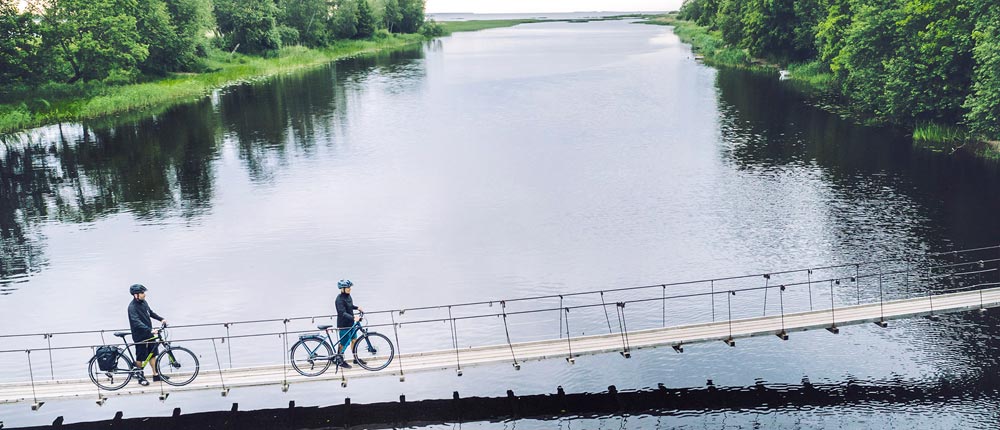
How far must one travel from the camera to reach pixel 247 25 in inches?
5709

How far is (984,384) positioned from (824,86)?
77.7 m

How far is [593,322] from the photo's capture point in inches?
1415

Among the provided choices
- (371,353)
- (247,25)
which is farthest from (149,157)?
(247,25)

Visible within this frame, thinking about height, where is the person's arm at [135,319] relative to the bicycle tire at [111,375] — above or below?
above

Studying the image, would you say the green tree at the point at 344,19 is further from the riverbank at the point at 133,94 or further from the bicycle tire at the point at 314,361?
the bicycle tire at the point at 314,361

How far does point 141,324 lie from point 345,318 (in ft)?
20.7

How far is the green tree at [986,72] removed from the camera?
183 feet

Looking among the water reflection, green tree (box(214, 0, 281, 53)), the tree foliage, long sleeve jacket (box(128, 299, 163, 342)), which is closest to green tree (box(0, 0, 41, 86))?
the water reflection

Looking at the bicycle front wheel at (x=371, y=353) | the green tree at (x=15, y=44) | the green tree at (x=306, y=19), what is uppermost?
the green tree at (x=306, y=19)

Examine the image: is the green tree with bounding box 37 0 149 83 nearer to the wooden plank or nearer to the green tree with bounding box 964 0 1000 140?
the wooden plank

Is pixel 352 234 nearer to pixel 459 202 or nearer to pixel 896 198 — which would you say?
pixel 459 202

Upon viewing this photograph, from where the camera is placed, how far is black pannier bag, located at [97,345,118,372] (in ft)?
86.8

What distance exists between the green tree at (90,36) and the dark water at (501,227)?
11740 mm

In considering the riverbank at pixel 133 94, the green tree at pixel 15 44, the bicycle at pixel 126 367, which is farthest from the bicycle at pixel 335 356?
the green tree at pixel 15 44
